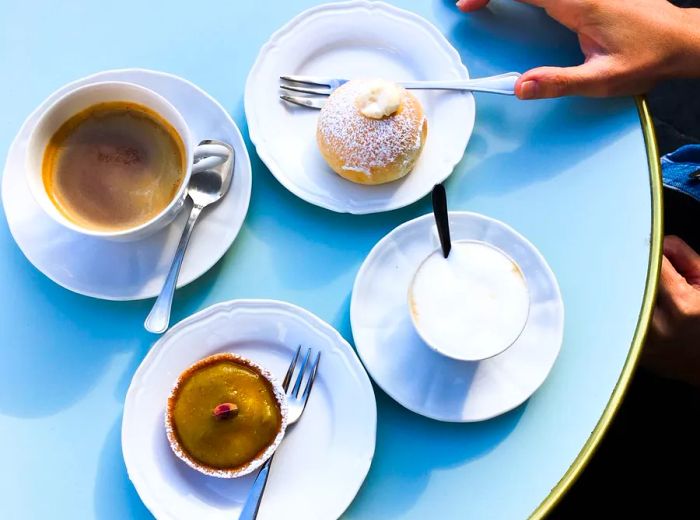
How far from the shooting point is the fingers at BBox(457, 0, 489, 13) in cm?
116

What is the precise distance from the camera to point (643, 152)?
1.11m

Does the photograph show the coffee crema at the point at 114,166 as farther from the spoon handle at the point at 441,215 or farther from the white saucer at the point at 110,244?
the spoon handle at the point at 441,215

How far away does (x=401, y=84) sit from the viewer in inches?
44.0

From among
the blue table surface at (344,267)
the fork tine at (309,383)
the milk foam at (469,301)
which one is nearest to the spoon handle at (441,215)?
the milk foam at (469,301)

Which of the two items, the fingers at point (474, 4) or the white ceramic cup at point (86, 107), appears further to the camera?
the fingers at point (474, 4)

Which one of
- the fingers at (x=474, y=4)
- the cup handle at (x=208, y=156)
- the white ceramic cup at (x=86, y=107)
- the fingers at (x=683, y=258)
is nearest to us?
the white ceramic cup at (x=86, y=107)

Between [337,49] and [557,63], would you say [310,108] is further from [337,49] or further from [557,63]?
[557,63]

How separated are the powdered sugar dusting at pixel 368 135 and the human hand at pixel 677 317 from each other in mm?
522

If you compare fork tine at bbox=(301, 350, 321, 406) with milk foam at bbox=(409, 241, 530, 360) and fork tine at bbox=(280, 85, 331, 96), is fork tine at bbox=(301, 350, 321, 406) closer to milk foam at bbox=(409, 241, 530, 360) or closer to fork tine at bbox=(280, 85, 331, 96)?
milk foam at bbox=(409, 241, 530, 360)

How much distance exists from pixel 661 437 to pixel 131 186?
1.28m

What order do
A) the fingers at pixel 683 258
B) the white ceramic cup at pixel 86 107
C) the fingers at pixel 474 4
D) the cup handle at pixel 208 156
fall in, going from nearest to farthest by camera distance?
1. the white ceramic cup at pixel 86 107
2. the cup handle at pixel 208 156
3. the fingers at pixel 474 4
4. the fingers at pixel 683 258

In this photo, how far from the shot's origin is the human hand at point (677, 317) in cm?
121

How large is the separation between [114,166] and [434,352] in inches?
22.2

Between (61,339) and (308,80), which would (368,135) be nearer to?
(308,80)
